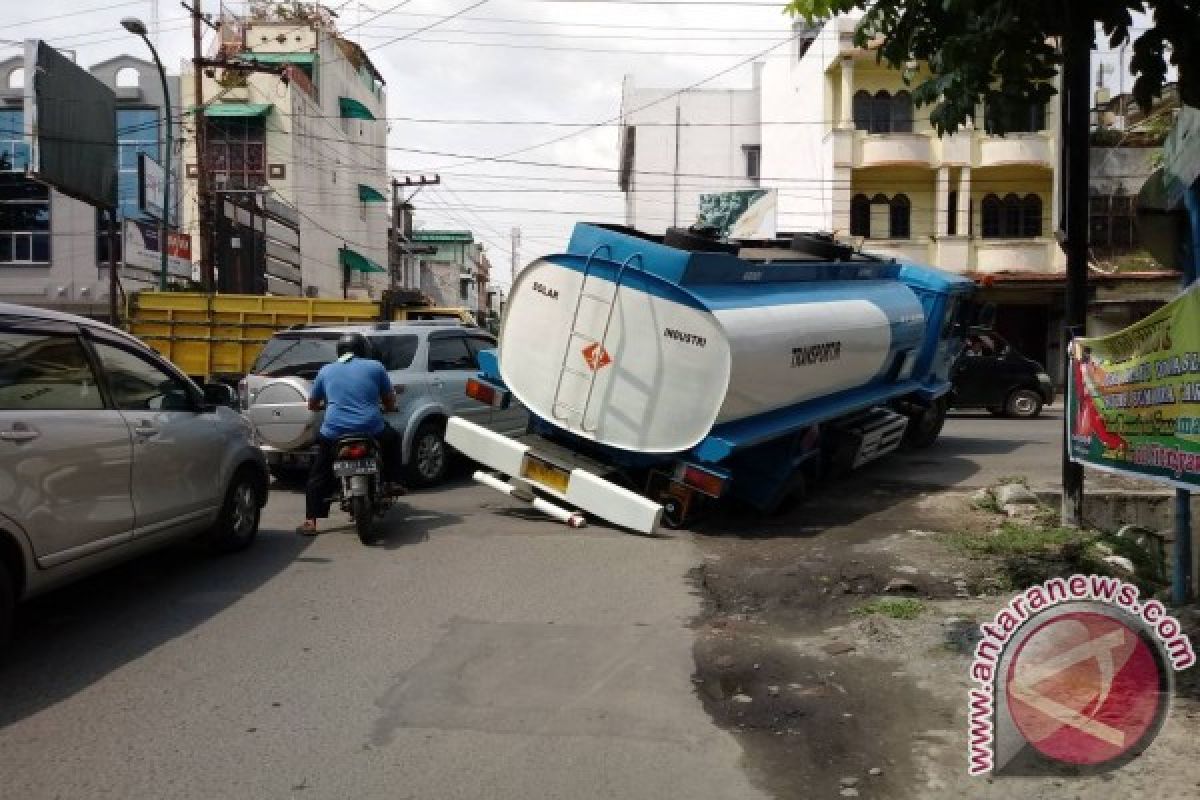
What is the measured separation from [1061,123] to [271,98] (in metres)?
31.4

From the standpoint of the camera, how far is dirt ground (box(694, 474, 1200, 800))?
12.7ft

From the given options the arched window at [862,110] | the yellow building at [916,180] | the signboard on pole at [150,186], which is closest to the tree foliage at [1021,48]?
the signboard on pole at [150,186]

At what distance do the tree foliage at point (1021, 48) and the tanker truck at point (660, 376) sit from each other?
364cm

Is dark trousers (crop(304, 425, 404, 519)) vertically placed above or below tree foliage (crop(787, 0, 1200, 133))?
below

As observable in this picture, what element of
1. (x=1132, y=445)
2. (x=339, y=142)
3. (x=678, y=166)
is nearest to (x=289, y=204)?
(x=339, y=142)

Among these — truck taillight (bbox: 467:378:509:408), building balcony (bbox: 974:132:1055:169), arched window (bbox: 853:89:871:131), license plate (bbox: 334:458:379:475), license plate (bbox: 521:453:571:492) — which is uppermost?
arched window (bbox: 853:89:871:131)

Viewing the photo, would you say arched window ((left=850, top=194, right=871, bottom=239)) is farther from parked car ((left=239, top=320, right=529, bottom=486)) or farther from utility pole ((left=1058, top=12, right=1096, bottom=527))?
utility pole ((left=1058, top=12, right=1096, bottom=527))

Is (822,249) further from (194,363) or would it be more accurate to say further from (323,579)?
(194,363)

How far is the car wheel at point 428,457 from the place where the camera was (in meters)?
10.7

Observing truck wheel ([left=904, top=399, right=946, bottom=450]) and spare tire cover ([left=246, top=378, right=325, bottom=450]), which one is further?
truck wheel ([left=904, top=399, right=946, bottom=450])

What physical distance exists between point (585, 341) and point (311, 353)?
3657 millimetres

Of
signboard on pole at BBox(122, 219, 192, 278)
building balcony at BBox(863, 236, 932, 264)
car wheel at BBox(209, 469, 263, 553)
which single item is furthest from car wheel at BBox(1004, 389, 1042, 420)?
signboard on pole at BBox(122, 219, 192, 278)

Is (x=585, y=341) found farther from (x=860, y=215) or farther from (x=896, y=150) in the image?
(x=860, y=215)

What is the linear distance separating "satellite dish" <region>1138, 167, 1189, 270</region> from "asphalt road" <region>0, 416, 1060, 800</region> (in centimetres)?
411
